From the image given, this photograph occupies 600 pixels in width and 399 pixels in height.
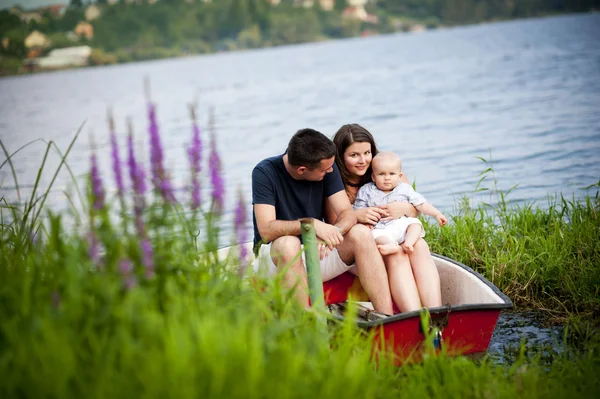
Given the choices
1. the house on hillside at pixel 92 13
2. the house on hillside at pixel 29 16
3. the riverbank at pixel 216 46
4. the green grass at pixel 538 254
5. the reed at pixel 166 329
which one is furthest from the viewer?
the riverbank at pixel 216 46

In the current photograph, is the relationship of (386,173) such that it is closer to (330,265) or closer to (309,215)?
(309,215)

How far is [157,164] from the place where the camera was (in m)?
2.96

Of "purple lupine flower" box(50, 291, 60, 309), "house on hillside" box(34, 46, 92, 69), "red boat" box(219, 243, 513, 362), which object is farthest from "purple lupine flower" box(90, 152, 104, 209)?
"house on hillside" box(34, 46, 92, 69)

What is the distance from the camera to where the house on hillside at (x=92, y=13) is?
71.7 meters

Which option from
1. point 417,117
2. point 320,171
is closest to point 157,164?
point 320,171

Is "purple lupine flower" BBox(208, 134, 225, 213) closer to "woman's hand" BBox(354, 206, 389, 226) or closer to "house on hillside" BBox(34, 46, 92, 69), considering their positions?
"woman's hand" BBox(354, 206, 389, 226)

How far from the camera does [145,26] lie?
2899 inches

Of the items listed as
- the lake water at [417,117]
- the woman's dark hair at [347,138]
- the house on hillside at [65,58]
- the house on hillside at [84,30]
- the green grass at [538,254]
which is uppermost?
the house on hillside at [84,30]

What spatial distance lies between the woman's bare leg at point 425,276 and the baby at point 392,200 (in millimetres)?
52

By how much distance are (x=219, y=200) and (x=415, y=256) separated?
5.49 ft

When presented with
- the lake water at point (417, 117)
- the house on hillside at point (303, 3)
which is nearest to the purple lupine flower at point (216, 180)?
the lake water at point (417, 117)

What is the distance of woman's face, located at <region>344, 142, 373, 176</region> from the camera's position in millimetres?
4613

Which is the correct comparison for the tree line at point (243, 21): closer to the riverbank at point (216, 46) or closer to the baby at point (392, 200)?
the riverbank at point (216, 46)

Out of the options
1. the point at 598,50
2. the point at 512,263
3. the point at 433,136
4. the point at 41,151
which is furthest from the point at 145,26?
the point at 512,263
